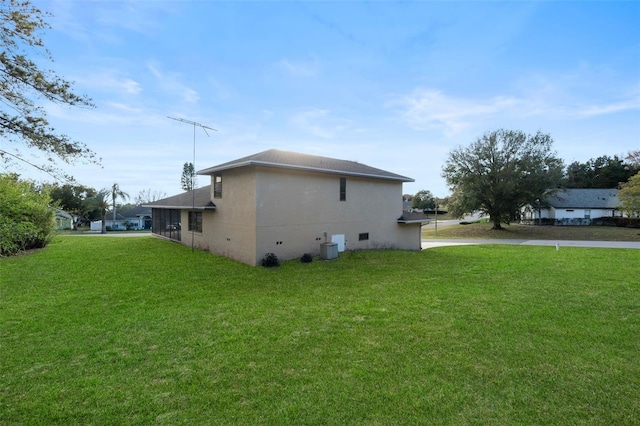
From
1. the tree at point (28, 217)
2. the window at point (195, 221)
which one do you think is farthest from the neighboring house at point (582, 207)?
the tree at point (28, 217)

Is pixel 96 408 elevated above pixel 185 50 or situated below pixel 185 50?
below

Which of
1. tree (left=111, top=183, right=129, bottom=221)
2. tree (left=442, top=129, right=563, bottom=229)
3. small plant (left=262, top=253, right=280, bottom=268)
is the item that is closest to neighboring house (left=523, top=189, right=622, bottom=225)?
tree (left=442, top=129, right=563, bottom=229)

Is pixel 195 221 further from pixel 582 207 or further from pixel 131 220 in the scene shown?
pixel 582 207

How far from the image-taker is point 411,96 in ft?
46.5

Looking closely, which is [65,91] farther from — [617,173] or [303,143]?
[617,173]

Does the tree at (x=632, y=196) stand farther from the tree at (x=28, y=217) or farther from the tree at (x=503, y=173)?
the tree at (x=28, y=217)

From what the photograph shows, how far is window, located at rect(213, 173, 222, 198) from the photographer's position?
14.0 metres

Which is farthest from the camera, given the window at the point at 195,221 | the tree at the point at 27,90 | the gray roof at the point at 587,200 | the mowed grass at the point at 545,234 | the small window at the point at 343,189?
the gray roof at the point at 587,200

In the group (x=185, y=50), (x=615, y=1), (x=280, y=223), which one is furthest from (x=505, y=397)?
(x=185, y=50)

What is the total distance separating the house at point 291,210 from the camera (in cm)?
1163

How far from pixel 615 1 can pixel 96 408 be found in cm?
1628

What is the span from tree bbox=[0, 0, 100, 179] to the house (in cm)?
666

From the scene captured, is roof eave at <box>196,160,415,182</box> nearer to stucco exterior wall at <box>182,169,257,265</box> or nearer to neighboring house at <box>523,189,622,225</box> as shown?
stucco exterior wall at <box>182,169,257,265</box>

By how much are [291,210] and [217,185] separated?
4.47 m
